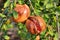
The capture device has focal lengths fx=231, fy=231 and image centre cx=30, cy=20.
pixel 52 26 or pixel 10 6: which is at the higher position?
pixel 10 6

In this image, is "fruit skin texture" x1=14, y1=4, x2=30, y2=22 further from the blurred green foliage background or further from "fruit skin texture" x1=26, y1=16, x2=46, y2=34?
the blurred green foliage background

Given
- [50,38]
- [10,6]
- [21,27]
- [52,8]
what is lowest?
[50,38]

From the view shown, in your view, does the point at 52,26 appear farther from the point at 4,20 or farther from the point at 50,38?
the point at 4,20

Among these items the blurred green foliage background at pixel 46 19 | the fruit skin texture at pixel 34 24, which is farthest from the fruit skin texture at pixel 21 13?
the blurred green foliage background at pixel 46 19

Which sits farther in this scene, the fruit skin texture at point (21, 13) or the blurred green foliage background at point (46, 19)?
the blurred green foliage background at point (46, 19)

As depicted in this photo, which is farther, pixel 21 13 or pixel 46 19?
pixel 46 19

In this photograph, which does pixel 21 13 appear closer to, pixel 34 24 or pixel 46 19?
pixel 34 24

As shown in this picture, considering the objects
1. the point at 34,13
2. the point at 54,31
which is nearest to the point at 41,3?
the point at 54,31

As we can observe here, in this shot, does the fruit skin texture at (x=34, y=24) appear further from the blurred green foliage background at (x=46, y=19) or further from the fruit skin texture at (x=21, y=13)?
the blurred green foliage background at (x=46, y=19)

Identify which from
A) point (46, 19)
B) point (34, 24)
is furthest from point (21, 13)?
point (46, 19)

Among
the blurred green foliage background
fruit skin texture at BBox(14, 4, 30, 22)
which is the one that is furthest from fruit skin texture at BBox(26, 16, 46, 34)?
the blurred green foliage background

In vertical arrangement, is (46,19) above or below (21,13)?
below
